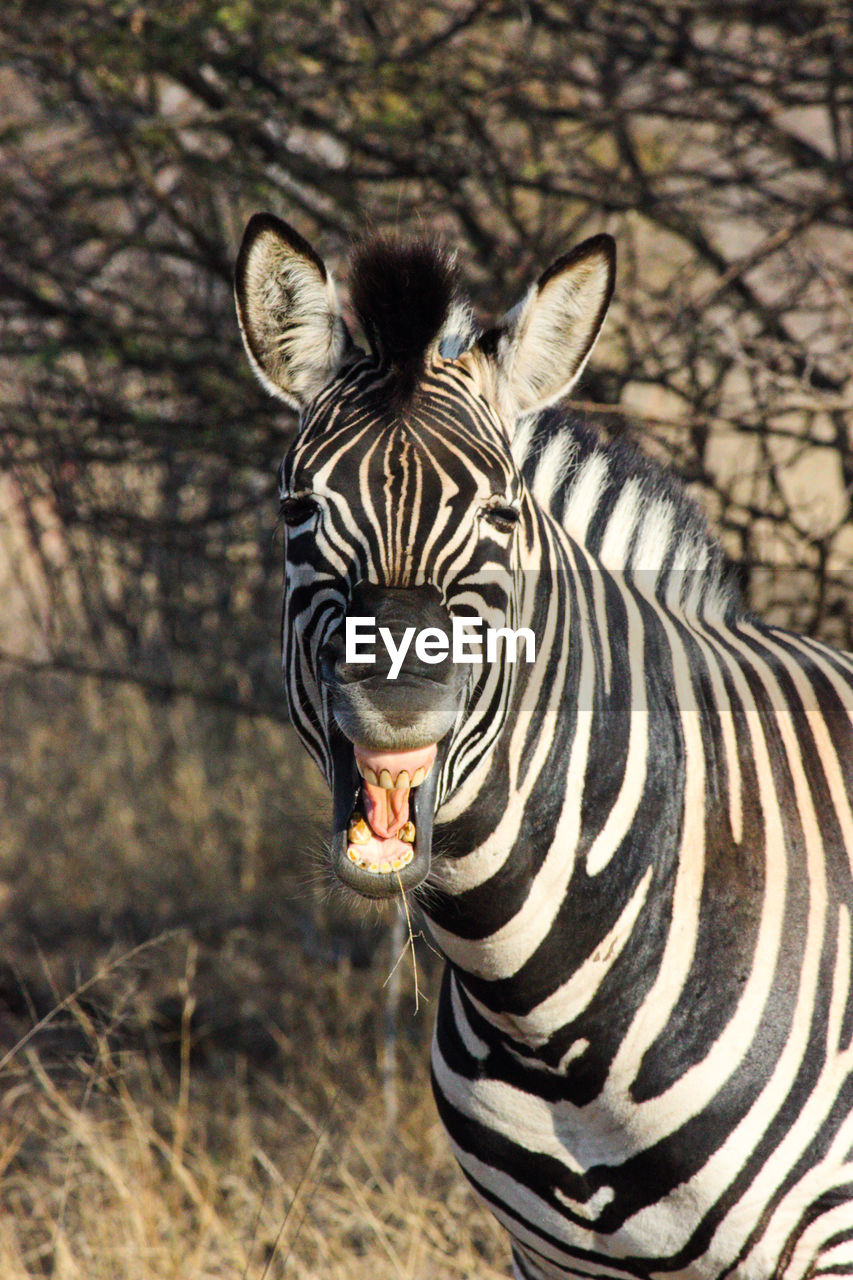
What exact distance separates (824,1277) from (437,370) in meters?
1.52

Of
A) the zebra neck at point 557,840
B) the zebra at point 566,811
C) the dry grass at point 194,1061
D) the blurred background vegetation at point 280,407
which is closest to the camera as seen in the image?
the zebra at point 566,811

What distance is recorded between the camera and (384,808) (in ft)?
5.67

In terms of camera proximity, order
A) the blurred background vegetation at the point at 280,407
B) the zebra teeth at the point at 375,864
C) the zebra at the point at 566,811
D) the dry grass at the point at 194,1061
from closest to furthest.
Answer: the zebra teeth at the point at 375,864
the zebra at the point at 566,811
the dry grass at the point at 194,1061
the blurred background vegetation at the point at 280,407

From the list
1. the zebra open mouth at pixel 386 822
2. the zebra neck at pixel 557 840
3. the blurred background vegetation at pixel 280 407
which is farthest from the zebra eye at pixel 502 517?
the blurred background vegetation at pixel 280 407

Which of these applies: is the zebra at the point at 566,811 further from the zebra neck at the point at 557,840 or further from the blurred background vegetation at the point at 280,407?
the blurred background vegetation at the point at 280,407

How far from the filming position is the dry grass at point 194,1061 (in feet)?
10.7

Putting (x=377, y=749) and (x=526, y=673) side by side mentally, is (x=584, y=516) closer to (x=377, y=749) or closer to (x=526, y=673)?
(x=526, y=673)

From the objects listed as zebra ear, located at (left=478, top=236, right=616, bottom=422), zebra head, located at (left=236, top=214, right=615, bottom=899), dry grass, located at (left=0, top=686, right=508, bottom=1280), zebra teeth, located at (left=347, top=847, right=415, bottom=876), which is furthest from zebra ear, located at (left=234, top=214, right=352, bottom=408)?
dry grass, located at (left=0, top=686, right=508, bottom=1280)

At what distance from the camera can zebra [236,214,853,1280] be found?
190 centimetres

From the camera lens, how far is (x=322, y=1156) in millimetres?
3830

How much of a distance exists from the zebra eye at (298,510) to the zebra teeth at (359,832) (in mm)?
477

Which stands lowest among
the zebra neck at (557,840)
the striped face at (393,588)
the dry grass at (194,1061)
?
the dry grass at (194,1061)

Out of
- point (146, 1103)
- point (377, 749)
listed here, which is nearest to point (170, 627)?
point (146, 1103)

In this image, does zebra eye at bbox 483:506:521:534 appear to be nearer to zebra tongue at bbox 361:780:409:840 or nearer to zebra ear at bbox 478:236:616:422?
zebra ear at bbox 478:236:616:422
